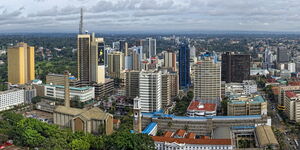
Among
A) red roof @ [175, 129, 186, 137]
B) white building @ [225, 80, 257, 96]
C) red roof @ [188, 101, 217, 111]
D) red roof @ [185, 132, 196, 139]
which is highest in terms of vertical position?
white building @ [225, 80, 257, 96]

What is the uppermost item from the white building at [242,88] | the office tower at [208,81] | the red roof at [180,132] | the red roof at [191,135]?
the office tower at [208,81]

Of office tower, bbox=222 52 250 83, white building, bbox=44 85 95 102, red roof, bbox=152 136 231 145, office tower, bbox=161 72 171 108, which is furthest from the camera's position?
office tower, bbox=222 52 250 83

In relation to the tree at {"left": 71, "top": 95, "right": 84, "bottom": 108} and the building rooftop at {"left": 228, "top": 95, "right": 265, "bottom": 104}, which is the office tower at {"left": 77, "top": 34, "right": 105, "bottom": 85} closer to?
the tree at {"left": 71, "top": 95, "right": 84, "bottom": 108}

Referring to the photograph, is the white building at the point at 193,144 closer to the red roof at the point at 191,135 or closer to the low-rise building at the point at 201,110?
the red roof at the point at 191,135

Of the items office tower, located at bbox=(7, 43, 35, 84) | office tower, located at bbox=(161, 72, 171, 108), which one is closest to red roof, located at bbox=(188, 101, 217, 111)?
office tower, located at bbox=(161, 72, 171, 108)

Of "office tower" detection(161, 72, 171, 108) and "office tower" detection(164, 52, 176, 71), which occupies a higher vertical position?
"office tower" detection(164, 52, 176, 71)

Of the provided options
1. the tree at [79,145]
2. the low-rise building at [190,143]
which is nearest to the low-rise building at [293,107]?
the low-rise building at [190,143]

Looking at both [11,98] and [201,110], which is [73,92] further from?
[201,110]

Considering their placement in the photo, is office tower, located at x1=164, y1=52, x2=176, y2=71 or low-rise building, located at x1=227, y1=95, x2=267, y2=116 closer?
low-rise building, located at x1=227, y1=95, x2=267, y2=116
